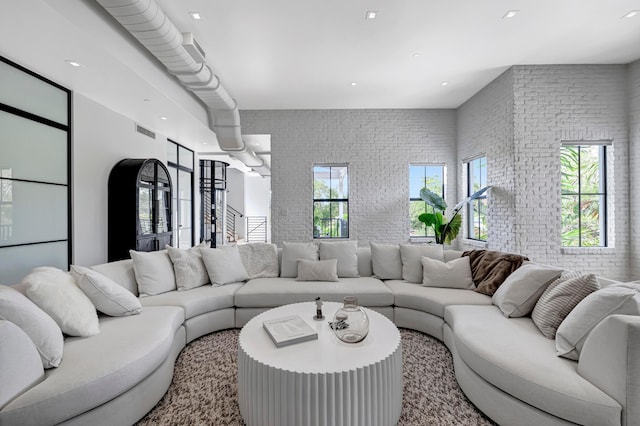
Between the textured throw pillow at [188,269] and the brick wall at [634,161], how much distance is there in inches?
220

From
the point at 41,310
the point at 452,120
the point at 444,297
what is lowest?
the point at 444,297

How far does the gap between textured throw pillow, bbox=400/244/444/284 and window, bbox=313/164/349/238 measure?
2384 millimetres

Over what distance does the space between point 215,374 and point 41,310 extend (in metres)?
1.19

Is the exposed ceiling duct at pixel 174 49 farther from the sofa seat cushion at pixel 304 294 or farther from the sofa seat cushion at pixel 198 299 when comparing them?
the sofa seat cushion at pixel 304 294

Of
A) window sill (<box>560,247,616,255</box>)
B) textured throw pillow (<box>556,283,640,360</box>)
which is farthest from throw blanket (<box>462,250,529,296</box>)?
window sill (<box>560,247,616,255</box>)

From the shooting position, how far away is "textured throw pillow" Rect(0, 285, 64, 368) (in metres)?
1.53

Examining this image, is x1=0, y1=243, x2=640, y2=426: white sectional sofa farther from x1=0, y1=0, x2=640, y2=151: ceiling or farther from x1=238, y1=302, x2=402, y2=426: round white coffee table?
x1=0, y1=0, x2=640, y2=151: ceiling

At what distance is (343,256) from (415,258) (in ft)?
2.85

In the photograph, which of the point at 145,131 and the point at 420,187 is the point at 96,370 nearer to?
the point at 145,131

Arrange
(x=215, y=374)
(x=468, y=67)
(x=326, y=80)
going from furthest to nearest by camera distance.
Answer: (x=326, y=80)
(x=468, y=67)
(x=215, y=374)

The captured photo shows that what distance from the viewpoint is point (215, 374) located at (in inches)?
89.0

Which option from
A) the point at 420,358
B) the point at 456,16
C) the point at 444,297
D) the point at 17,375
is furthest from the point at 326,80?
the point at 17,375

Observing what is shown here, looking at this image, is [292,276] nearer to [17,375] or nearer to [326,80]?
[17,375]

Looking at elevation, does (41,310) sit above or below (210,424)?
above
